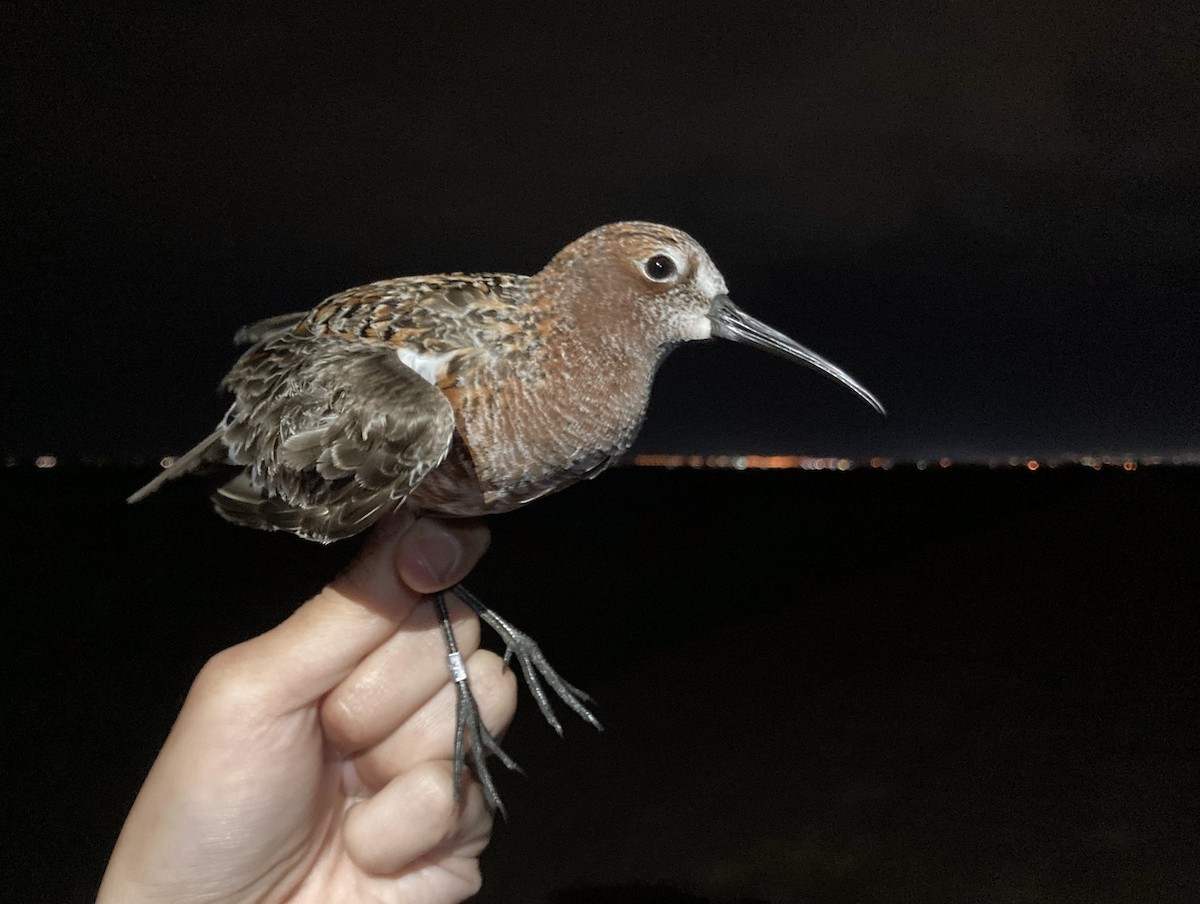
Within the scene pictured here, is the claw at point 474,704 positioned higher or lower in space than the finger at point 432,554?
lower

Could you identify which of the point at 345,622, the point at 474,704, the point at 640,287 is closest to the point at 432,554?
the point at 345,622

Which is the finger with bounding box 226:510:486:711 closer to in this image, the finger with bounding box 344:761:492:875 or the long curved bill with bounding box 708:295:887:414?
the finger with bounding box 344:761:492:875

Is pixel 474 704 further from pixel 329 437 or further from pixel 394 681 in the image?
pixel 329 437

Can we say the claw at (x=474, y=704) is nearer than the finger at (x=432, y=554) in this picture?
No

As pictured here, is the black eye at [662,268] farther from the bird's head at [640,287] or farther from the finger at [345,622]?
the finger at [345,622]

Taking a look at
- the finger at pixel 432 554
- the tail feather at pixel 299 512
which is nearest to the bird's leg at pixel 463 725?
the finger at pixel 432 554
